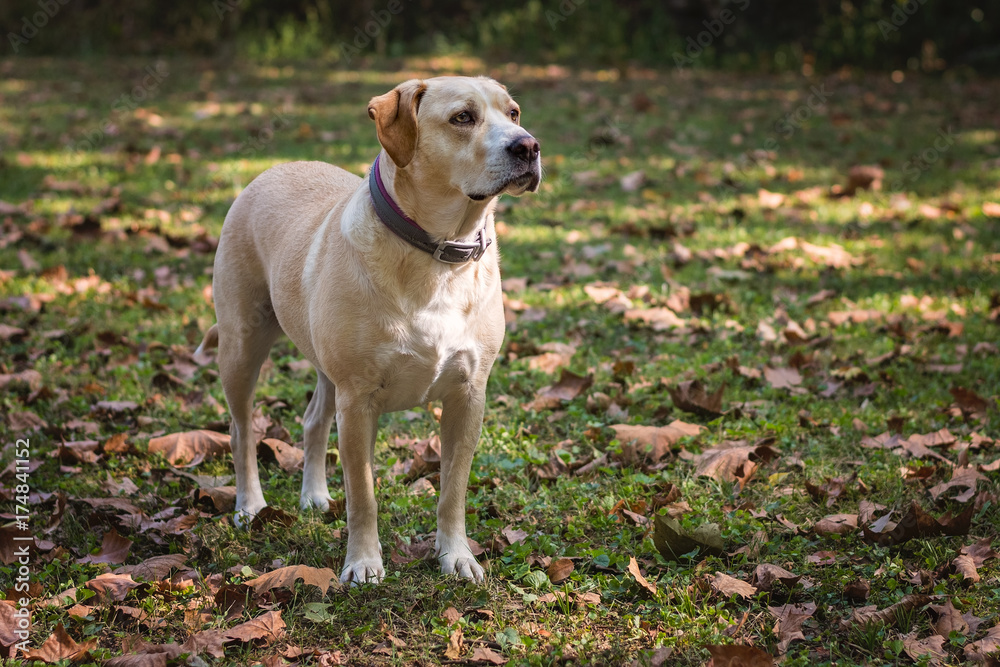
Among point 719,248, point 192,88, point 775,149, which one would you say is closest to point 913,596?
point 719,248

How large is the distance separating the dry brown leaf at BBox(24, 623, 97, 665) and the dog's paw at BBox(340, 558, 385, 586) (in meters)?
0.84

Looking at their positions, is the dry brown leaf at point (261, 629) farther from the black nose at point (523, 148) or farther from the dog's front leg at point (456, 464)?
the black nose at point (523, 148)

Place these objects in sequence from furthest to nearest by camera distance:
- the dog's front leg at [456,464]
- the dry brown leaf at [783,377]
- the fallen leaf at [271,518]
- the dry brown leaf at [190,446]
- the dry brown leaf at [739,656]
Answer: the dry brown leaf at [783,377] → the dry brown leaf at [190,446] → the fallen leaf at [271,518] → the dog's front leg at [456,464] → the dry brown leaf at [739,656]

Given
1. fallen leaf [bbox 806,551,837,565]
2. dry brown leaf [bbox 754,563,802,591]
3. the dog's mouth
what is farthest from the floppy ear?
fallen leaf [bbox 806,551,837,565]

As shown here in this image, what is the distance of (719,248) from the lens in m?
6.93

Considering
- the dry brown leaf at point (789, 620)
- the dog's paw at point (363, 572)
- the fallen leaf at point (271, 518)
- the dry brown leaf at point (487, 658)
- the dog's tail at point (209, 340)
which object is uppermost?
the dog's tail at point (209, 340)

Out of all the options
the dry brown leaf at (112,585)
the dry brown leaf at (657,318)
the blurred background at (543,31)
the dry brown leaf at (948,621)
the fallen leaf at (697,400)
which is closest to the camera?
the dry brown leaf at (948,621)

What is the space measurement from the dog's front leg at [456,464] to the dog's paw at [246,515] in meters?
0.82

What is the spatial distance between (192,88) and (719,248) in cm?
935

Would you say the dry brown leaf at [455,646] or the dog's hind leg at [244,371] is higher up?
the dog's hind leg at [244,371]

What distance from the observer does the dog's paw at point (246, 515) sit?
3.55 meters

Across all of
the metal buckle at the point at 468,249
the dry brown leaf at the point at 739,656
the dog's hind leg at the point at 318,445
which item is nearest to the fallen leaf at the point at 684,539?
the dry brown leaf at the point at 739,656

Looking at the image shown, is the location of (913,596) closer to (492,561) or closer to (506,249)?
(492,561)

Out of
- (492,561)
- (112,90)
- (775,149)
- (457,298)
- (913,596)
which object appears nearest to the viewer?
(913,596)
